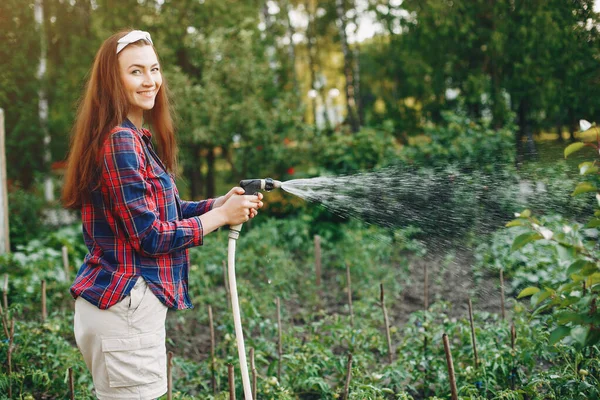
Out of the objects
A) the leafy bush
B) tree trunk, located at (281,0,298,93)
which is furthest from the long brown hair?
tree trunk, located at (281,0,298,93)

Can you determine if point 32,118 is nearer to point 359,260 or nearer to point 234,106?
point 234,106

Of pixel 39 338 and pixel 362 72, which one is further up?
pixel 362 72

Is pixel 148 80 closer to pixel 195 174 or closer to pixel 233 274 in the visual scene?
pixel 233 274

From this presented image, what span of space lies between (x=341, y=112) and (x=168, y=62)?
1813 cm

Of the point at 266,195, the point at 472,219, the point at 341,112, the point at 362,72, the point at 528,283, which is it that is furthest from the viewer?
the point at 341,112

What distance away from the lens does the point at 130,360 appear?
2148 mm

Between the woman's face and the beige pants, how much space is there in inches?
27.4

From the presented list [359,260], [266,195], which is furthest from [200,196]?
[359,260]

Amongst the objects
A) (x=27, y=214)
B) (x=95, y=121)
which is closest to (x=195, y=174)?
(x=27, y=214)

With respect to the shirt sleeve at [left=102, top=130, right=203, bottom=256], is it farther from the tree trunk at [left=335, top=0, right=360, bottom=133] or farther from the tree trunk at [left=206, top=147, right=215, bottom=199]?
the tree trunk at [left=335, top=0, right=360, bottom=133]

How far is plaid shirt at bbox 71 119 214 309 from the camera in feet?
6.78

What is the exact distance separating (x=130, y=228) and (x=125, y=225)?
22 mm

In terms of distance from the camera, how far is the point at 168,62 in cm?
877

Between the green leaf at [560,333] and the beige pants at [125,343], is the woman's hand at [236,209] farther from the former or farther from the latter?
the green leaf at [560,333]
